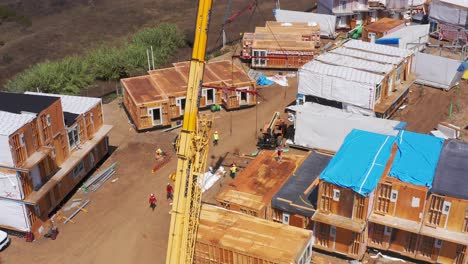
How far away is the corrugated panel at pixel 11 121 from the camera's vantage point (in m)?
33.8

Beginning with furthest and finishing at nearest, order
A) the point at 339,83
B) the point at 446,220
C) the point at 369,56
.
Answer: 1. the point at 369,56
2. the point at 339,83
3. the point at 446,220

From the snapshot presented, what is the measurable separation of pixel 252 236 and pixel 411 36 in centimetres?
4192

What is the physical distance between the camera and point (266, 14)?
86375 millimetres

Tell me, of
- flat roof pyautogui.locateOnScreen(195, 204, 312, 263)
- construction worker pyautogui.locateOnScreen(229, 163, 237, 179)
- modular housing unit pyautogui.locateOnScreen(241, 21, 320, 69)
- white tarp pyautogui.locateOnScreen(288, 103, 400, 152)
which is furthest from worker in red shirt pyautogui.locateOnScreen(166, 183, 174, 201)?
modular housing unit pyautogui.locateOnScreen(241, 21, 320, 69)

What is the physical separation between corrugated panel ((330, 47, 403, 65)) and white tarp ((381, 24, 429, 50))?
11.7 meters

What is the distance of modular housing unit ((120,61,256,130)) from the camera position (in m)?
49.7

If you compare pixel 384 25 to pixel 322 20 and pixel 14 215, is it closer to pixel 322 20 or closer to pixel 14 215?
pixel 322 20

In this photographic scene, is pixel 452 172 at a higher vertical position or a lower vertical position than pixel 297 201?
higher

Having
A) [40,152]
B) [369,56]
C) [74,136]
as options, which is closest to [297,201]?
[40,152]

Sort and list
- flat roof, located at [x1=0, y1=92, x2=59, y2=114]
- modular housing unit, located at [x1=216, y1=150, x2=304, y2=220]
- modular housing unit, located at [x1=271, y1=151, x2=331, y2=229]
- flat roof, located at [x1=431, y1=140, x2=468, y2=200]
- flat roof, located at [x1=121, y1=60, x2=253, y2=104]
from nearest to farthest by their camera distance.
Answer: flat roof, located at [x1=431, y1=140, x2=468, y2=200]
modular housing unit, located at [x1=271, y1=151, x2=331, y2=229]
modular housing unit, located at [x1=216, y1=150, x2=304, y2=220]
flat roof, located at [x1=0, y1=92, x2=59, y2=114]
flat roof, located at [x1=121, y1=60, x2=253, y2=104]

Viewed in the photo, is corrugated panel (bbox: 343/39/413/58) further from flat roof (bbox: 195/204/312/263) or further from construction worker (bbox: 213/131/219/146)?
flat roof (bbox: 195/204/312/263)

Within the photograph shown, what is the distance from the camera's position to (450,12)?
6975 cm

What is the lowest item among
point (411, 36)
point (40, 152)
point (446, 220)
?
point (446, 220)

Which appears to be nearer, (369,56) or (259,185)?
(259,185)
